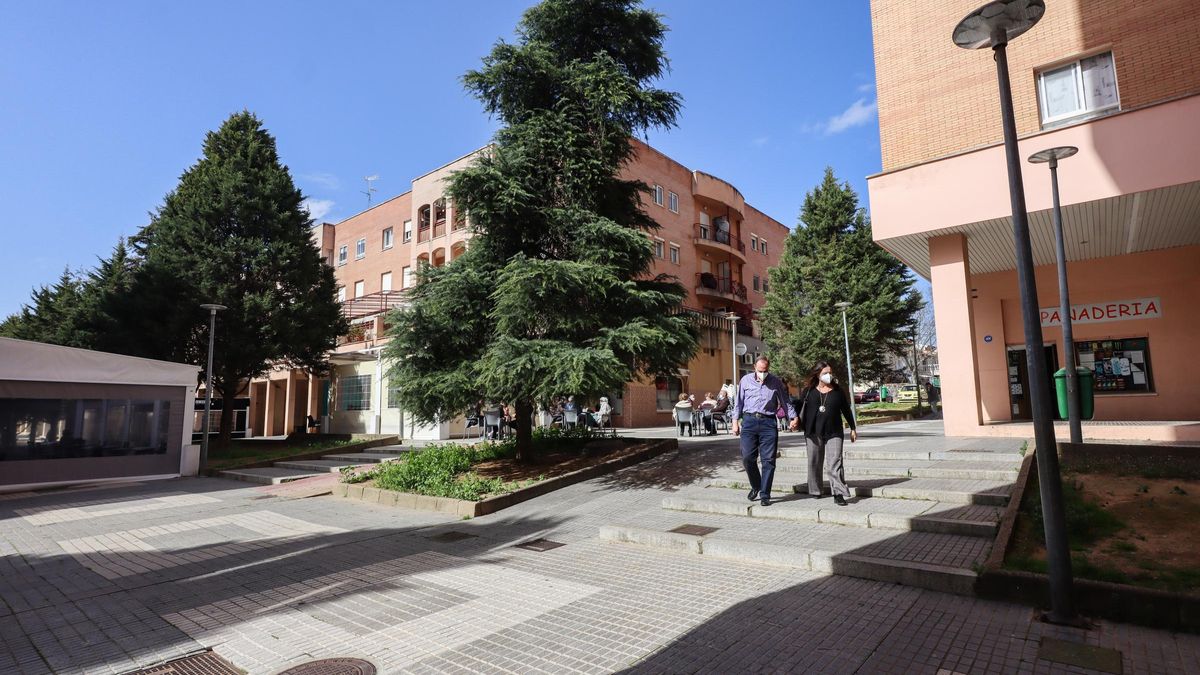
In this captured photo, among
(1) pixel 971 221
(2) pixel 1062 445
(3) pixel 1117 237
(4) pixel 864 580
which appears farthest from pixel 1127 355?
(4) pixel 864 580

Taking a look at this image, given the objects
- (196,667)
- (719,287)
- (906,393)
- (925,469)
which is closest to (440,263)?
(719,287)

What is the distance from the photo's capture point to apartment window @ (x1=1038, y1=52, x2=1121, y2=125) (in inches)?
483

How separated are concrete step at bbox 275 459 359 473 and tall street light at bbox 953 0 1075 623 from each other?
1589cm

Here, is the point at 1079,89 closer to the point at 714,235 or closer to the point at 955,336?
the point at 955,336

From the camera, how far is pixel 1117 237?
13805 mm

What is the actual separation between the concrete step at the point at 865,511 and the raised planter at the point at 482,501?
2.60 metres

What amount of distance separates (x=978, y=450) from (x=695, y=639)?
804cm

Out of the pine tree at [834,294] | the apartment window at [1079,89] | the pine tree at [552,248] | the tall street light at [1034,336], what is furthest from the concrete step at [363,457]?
the pine tree at [834,294]

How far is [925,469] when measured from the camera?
29.5 feet

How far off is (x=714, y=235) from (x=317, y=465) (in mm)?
29351

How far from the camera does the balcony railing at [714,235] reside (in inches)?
1523

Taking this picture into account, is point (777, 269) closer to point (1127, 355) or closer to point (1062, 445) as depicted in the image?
point (1127, 355)

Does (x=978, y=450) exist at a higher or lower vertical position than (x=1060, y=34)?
lower

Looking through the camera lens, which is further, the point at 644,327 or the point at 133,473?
the point at 133,473
